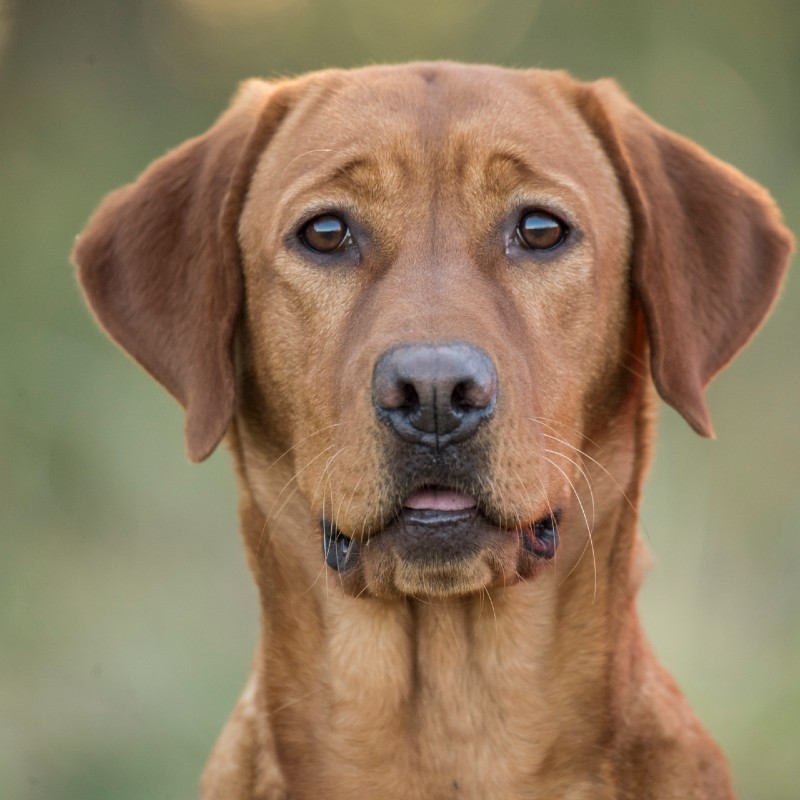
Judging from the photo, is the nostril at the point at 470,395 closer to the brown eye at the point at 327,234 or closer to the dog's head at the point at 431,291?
the dog's head at the point at 431,291

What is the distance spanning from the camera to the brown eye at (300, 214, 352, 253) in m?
4.04

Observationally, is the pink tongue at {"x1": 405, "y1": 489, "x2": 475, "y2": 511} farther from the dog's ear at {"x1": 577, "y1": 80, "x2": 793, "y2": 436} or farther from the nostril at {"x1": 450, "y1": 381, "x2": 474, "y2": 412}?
the dog's ear at {"x1": 577, "y1": 80, "x2": 793, "y2": 436}

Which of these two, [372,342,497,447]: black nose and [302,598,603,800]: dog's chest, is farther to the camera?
[302,598,603,800]: dog's chest

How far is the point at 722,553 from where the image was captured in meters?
10.3

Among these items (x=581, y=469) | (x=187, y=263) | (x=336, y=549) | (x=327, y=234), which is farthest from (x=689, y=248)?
(x=187, y=263)

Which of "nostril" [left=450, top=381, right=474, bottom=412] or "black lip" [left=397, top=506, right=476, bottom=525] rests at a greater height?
"nostril" [left=450, top=381, right=474, bottom=412]

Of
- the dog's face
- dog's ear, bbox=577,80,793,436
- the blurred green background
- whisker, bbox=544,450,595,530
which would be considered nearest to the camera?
the dog's face

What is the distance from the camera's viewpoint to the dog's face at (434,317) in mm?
3477

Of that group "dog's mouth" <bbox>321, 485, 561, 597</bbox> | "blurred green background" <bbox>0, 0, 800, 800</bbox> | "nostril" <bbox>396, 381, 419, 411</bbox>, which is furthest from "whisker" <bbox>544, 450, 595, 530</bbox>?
"blurred green background" <bbox>0, 0, 800, 800</bbox>

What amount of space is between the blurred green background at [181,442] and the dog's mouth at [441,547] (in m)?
4.39

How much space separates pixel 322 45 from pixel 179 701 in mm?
7105

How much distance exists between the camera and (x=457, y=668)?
393 cm

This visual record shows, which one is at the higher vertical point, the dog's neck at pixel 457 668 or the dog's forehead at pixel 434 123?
the dog's forehead at pixel 434 123

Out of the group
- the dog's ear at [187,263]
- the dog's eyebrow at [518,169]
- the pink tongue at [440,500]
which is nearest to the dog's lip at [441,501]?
the pink tongue at [440,500]
